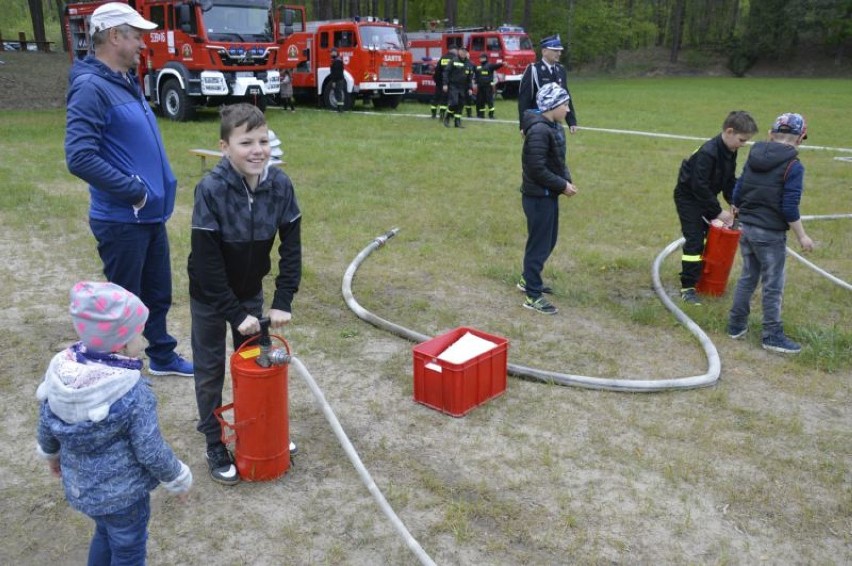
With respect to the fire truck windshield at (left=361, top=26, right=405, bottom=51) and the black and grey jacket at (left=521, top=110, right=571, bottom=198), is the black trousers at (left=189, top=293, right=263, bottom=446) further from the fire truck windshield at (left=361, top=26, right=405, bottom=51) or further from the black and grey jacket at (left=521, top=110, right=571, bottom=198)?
the fire truck windshield at (left=361, top=26, right=405, bottom=51)

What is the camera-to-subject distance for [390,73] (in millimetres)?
19828

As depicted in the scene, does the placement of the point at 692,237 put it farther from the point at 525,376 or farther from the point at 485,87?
the point at 485,87

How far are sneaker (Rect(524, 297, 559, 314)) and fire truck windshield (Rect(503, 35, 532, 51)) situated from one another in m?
20.1

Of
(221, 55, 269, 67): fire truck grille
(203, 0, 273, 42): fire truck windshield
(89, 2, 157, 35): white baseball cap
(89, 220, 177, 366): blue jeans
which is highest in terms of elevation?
(203, 0, 273, 42): fire truck windshield

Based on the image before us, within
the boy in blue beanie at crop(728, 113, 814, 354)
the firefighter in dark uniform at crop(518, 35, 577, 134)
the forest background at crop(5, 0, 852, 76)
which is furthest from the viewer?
the forest background at crop(5, 0, 852, 76)

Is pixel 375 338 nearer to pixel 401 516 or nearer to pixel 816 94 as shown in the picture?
pixel 401 516

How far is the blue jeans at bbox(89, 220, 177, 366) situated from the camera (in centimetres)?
379

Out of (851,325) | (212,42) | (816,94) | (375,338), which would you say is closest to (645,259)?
(851,325)

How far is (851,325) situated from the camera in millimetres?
5645

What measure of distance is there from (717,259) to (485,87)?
44.0 ft

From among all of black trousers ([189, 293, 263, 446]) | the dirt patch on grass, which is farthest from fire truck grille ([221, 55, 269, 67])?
black trousers ([189, 293, 263, 446])

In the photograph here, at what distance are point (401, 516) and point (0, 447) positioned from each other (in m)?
2.20

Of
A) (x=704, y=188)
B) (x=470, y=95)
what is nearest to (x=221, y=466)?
(x=704, y=188)

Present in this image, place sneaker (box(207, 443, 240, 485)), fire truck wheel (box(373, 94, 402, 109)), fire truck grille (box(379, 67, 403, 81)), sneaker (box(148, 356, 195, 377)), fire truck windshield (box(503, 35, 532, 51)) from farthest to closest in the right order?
fire truck windshield (box(503, 35, 532, 51)) < fire truck wheel (box(373, 94, 402, 109)) < fire truck grille (box(379, 67, 403, 81)) < sneaker (box(148, 356, 195, 377)) < sneaker (box(207, 443, 240, 485))
